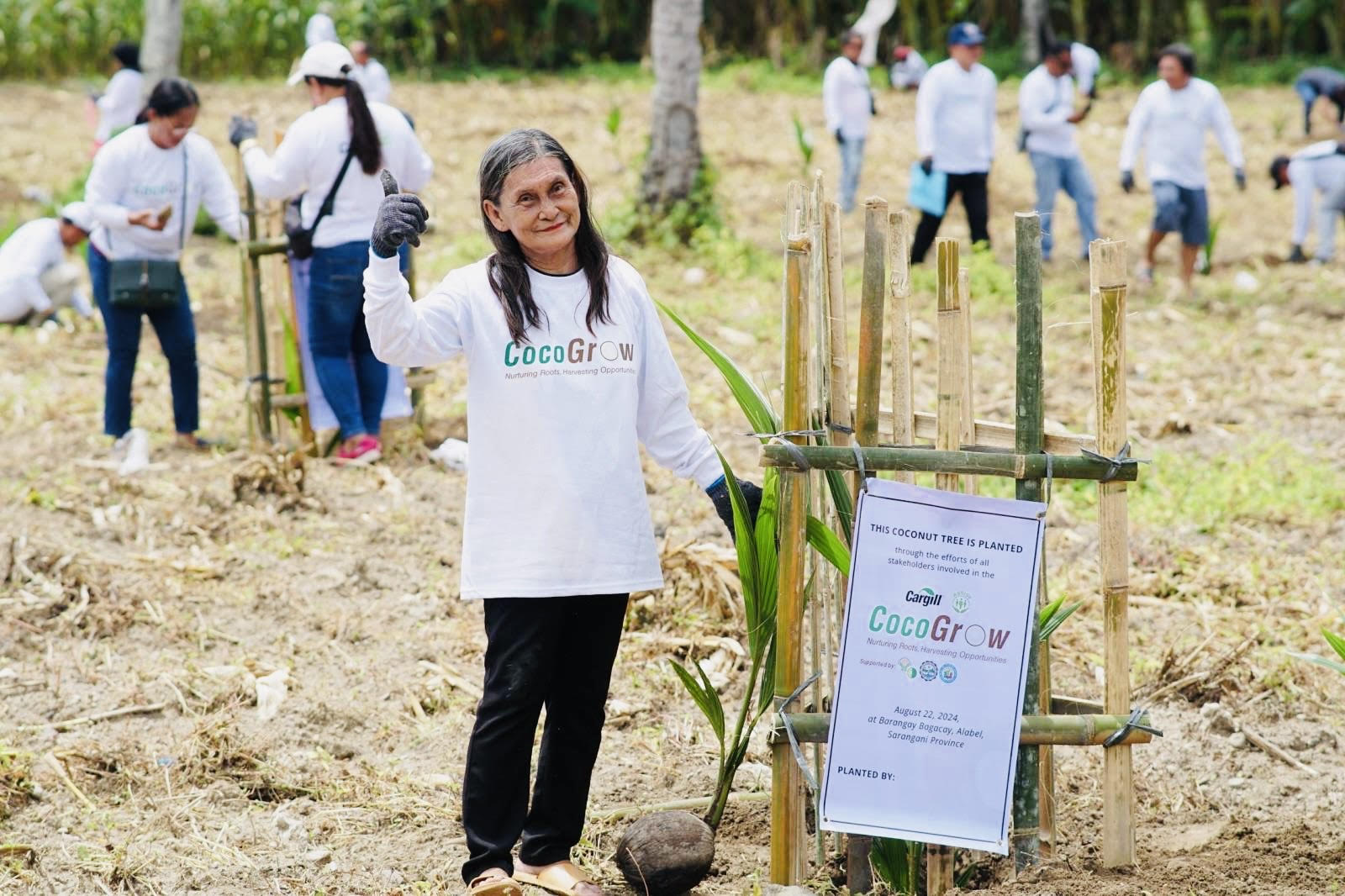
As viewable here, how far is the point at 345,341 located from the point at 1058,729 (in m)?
4.36

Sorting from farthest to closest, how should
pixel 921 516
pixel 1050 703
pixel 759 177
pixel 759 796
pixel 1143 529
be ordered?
1. pixel 759 177
2. pixel 1143 529
3. pixel 759 796
4. pixel 1050 703
5. pixel 921 516

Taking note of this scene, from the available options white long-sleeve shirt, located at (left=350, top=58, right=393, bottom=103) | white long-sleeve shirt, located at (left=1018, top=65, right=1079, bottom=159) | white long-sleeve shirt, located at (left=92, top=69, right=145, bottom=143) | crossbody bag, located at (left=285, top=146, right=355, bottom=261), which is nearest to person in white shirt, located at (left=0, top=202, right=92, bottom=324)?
crossbody bag, located at (left=285, top=146, right=355, bottom=261)

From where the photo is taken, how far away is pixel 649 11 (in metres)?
22.8

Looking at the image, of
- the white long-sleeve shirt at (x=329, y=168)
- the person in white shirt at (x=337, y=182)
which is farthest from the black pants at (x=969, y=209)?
the white long-sleeve shirt at (x=329, y=168)

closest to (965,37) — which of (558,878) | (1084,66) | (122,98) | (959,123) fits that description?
(959,123)

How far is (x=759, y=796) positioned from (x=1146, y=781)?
3.56 ft

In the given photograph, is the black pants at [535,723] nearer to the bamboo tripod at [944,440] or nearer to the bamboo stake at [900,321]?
the bamboo tripod at [944,440]

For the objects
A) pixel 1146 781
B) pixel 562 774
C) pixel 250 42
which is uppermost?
pixel 250 42

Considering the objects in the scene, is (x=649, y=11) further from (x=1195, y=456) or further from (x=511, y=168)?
(x=511, y=168)

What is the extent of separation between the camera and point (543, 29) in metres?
22.6

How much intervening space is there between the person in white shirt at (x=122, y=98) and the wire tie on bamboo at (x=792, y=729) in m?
10.3

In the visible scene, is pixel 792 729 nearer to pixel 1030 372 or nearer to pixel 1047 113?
pixel 1030 372

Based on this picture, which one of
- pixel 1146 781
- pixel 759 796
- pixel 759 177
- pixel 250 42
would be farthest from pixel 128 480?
pixel 250 42

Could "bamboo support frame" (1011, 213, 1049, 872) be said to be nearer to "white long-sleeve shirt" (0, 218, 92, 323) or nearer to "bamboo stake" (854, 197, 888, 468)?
"bamboo stake" (854, 197, 888, 468)
